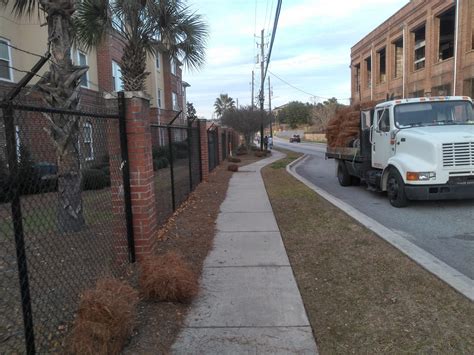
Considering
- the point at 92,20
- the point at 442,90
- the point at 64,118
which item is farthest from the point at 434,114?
the point at 442,90

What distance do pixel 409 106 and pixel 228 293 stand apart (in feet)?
23.2

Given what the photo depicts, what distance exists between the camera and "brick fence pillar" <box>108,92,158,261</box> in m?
4.80

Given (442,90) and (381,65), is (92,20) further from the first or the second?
(381,65)

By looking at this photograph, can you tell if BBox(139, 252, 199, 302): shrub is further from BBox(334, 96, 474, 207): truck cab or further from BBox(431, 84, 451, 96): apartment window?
BBox(431, 84, 451, 96): apartment window

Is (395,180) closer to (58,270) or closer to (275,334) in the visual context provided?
(275,334)

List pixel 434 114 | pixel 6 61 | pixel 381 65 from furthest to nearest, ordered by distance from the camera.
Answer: pixel 381 65
pixel 6 61
pixel 434 114

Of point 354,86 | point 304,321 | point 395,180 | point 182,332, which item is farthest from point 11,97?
point 354,86

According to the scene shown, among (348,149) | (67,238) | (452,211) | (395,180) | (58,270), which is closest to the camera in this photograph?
(58,270)

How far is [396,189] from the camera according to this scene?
8734 millimetres

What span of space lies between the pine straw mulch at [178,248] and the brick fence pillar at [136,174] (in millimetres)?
581

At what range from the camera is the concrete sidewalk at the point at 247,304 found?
332cm

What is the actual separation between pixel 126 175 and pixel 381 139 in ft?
22.6

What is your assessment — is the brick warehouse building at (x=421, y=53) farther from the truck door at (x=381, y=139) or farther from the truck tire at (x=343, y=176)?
the truck door at (x=381, y=139)

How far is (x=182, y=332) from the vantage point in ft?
11.6
